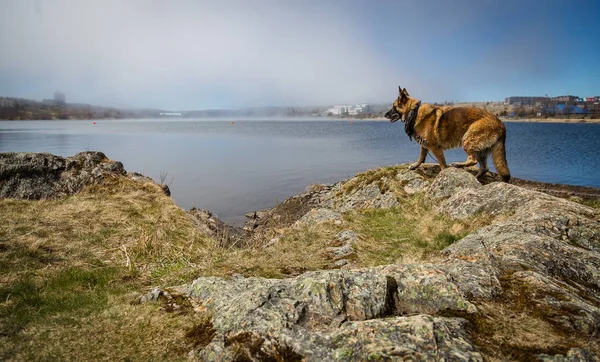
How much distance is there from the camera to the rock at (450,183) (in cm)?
1240

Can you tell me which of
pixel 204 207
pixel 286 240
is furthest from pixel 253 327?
pixel 204 207

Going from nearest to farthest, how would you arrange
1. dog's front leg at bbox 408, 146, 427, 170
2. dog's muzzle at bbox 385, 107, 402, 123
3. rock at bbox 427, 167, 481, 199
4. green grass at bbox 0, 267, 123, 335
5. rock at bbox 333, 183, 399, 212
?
green grass at bbox 0, 267, 123, 335
rock at bbox 427, 167, 481, 199
rock at bbox 333, 183, 399, 212
dog's muzzle at bbox 385, 107, 402, 123
dog's front leg at bbox 408, 146, 427, 170

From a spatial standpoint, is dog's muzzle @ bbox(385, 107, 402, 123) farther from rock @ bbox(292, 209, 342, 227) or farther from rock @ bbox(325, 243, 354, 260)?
rock @ bbox(325, 243, 354, 260)

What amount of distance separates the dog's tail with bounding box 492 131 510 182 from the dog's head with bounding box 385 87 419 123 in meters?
3.45

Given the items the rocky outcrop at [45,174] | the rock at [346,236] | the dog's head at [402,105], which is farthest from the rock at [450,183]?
the rocky outcrop at [45,174]

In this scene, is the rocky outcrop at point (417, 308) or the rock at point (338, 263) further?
the rock at point (338, 263)

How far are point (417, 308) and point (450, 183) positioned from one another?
30.3 ft

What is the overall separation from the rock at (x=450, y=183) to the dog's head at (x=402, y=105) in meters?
2.95

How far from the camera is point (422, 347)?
3.40 metres

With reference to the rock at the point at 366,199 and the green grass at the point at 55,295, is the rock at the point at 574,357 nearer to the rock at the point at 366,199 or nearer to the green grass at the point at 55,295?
the green grass at the point at 55,295

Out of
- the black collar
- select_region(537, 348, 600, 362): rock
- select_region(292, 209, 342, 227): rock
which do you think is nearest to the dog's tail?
the black collar

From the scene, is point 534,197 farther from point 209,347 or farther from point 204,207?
point 204,207

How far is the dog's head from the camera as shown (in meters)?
14.2

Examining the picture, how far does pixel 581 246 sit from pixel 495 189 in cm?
390
